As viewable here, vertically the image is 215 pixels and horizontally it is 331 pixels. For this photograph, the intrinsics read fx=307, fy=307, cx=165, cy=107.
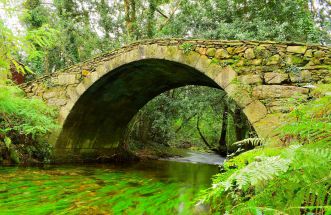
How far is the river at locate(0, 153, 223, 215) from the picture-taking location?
364cm

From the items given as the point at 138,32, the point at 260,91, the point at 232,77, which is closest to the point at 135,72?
the point at 232,77

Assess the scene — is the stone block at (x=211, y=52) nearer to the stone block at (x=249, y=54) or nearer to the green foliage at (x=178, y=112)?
the stone block at (x=249, y=54)

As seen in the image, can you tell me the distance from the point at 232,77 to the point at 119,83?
3554mm

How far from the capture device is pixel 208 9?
31.6 feet

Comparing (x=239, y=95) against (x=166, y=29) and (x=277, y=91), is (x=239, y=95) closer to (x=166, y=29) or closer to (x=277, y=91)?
(x=277, y=91)

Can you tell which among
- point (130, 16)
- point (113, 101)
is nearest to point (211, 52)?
point (113, 101)

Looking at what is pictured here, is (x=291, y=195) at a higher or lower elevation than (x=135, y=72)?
lower

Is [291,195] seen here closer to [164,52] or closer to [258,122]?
[258,122]

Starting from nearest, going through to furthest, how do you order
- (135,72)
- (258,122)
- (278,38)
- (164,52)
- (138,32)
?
(258,122)
(164,52)
(135,72)
(278,38)
(138,32)

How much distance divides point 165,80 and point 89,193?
4.55m

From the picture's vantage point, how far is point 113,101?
8797 millimetres

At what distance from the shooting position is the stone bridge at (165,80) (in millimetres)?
4805

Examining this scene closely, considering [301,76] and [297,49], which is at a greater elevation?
[297,49]

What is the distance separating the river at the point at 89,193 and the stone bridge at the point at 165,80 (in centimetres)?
169
